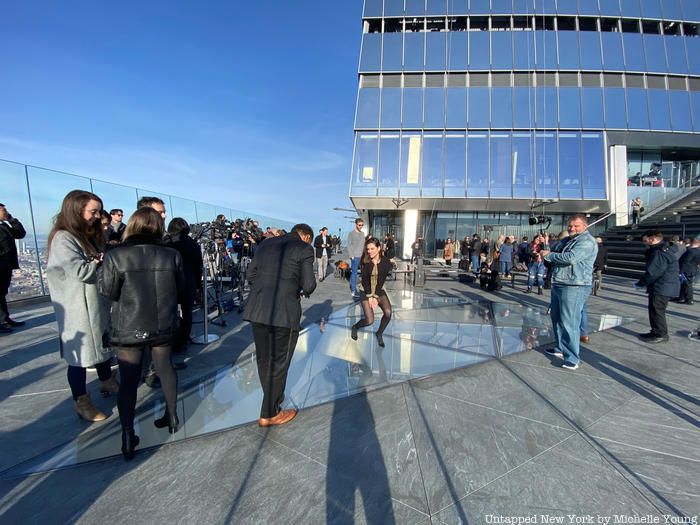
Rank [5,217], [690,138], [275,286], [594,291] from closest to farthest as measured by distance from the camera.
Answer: [275,286] → [5,217] → [594,291] → [690,138]

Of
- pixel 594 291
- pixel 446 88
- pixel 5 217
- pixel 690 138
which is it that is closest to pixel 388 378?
pixel 5 217

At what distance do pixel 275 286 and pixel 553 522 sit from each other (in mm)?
2305

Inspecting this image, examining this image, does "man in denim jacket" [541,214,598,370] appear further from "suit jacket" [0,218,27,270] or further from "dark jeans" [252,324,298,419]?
"suit jacket" [0,218,27,270]

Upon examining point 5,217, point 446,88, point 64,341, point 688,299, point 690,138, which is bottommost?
point 688,299

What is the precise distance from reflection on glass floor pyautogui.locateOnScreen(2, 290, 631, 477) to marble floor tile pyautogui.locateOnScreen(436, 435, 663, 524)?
157 cm

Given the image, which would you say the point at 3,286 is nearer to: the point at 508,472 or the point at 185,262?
the point at 185,262

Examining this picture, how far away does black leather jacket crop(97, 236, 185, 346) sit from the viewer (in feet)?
7.34

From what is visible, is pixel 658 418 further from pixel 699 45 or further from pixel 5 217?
pixel 699 45

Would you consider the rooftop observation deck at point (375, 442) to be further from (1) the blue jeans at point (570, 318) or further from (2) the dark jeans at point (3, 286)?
(2) the dark jeans at point (3, 286)

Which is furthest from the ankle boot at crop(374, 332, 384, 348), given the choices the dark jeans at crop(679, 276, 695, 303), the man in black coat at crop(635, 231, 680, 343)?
the dark jeans at crop(679, 276, 695, 303)

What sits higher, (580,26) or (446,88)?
(580,26)

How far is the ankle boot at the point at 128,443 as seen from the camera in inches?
90.0

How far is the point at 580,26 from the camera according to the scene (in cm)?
2203

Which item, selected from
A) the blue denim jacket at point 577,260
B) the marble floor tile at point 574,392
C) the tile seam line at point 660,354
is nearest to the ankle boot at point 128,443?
the marble floor tile at point 574,392
